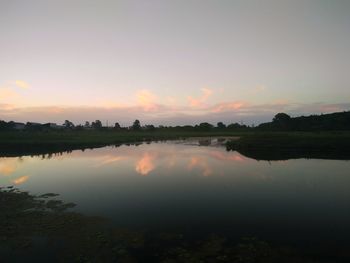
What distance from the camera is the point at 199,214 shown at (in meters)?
15.0

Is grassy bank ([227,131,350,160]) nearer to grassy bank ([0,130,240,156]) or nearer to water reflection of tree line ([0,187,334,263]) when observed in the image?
water reflection of tree line ([0,187,334,263])

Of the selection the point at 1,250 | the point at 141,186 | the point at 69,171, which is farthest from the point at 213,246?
the point at 69,171

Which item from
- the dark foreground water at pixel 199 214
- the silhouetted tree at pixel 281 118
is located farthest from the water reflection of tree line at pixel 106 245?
the silhouetted tree at pixel 281 118

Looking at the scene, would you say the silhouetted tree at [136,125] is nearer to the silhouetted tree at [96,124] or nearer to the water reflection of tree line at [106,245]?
the silhouetted tree at [96,124]

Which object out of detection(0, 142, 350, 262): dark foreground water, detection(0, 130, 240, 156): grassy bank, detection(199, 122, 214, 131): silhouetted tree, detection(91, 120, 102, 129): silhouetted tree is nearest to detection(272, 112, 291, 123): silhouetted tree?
detection(199, 122, 214, 131): silhouetted tree

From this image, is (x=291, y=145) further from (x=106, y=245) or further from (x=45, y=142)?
(x=45, y=142)

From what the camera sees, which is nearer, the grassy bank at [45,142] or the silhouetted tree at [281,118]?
the grassy bank at [45,142]

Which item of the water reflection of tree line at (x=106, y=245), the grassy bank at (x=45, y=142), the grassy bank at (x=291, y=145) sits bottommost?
the water reflection of tree line at (x=106, y=245)

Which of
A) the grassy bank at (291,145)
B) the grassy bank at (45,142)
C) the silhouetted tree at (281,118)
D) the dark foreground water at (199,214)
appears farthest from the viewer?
the silhouetted tree at (281,118)

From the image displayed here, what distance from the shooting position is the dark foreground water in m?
10.5

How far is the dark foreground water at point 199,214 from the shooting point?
10.5 metres

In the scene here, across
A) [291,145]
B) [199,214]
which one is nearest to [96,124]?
[291,145]

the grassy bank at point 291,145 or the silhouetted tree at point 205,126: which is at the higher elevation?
the silhouetted tree at point 205,126

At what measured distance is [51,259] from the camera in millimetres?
10156
